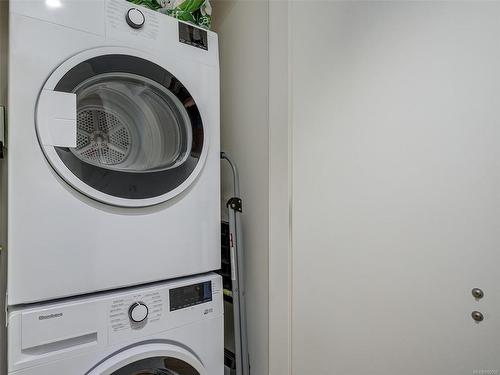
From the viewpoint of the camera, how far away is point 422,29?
91 centimetres

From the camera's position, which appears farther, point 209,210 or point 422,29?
point 209,210

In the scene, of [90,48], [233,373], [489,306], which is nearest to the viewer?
[489,306]

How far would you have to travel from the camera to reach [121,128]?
114cm

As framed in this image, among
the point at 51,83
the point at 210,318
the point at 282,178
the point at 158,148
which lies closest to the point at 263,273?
the point at 210,318

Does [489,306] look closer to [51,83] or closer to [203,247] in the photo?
[203,247]

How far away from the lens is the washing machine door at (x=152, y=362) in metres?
0.96

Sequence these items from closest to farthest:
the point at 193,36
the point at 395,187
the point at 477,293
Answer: the point at 477,293 → the point at 395,187 → the point at 193,36

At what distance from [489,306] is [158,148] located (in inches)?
45.5

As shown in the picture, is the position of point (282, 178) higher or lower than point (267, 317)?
higher

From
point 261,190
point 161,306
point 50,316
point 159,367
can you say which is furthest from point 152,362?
point 261,190

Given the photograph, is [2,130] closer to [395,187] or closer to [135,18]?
[135,18]

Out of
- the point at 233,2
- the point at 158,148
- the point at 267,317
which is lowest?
the point at 267,317

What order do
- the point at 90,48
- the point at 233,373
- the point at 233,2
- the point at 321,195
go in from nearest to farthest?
the point at 90,48 < the point at 321,195 < the point at 233,373 < the point at 233,2

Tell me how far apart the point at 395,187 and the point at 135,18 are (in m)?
1.06
